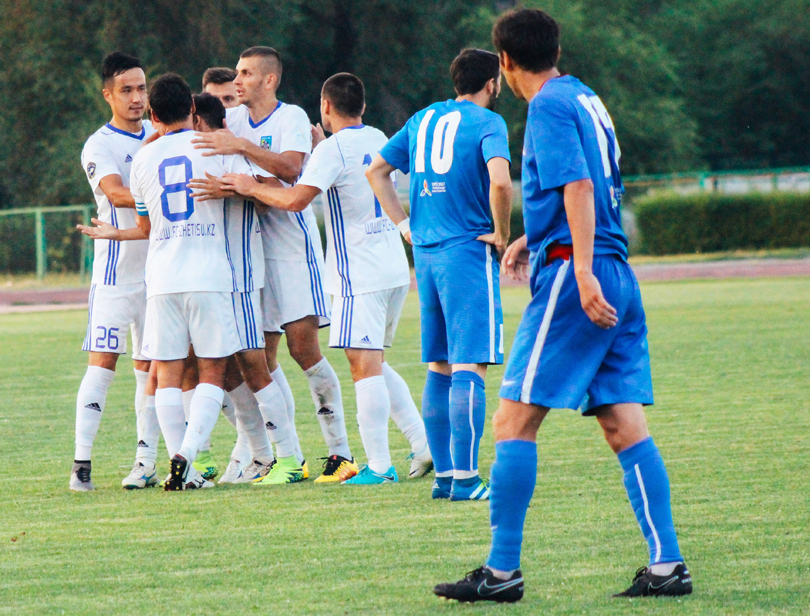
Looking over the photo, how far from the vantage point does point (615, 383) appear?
404 cm

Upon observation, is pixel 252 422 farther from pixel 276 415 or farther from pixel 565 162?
pixel 565 162

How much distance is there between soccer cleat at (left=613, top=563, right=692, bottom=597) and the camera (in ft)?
12.9

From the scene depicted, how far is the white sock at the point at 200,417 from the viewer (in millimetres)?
6145

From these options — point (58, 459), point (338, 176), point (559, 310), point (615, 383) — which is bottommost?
point (58, 459)

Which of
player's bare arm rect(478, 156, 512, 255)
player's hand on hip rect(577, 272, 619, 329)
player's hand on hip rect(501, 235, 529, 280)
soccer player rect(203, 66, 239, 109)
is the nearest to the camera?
player's hand on hip rect(577, 272, 619, 329)

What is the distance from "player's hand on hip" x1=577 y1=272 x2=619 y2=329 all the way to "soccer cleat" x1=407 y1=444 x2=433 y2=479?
282 cm

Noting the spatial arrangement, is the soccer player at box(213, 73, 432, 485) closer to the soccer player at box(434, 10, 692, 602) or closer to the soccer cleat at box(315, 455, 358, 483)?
the soccer cleat at box(315, 455, 358, 483)

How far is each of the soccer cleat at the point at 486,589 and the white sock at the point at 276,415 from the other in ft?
8.91

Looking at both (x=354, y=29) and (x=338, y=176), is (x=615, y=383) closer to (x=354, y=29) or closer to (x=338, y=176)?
(x=338, y=176)

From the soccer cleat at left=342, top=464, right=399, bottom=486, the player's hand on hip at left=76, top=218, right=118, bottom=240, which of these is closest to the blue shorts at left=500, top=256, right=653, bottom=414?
the soccer cleat at left=342, top=464, right=399, bottom=486

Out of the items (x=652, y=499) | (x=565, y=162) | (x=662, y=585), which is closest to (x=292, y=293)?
(x=565, y=162)

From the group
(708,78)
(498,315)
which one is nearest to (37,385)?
(498,315)

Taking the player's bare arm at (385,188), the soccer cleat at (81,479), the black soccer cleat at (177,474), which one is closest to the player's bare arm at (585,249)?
the player's bare arm at (385,188)

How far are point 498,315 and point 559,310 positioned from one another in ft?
5.86
